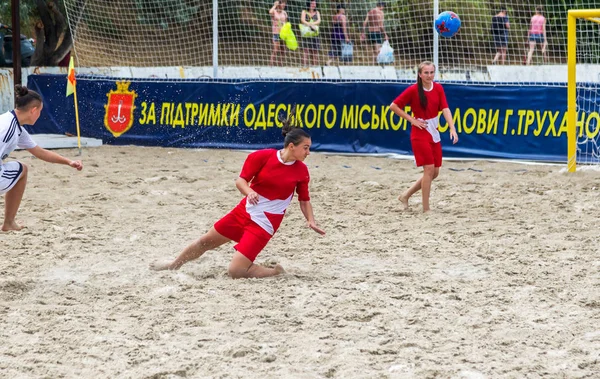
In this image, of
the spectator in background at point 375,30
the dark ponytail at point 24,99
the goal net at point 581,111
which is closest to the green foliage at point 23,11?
the spectator in background at point 375,30

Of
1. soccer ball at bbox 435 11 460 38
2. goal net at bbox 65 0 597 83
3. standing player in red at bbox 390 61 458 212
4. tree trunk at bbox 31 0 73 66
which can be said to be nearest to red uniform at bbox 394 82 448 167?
standing player in red at bbox 390 61 458 212

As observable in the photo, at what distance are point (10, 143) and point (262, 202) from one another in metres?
2.17

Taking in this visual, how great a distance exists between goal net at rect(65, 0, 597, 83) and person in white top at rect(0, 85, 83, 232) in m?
8.27

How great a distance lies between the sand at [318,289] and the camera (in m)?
4.36

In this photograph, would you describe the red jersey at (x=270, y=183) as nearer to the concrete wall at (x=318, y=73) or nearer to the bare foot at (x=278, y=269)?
the bare foot at (x=278, y=269)

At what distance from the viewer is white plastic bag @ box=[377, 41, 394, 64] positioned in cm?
1612

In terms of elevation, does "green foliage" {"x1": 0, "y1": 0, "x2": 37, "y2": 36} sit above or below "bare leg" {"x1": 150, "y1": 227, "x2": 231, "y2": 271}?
above

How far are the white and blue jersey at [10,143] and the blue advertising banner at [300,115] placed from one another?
22.8 feet

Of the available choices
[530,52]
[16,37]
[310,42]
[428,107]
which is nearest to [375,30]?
[310,42]

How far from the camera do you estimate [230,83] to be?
554 inches

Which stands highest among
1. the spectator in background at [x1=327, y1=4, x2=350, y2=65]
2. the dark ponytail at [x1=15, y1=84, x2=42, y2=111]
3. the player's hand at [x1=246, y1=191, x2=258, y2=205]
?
the spectator in background at [x1=327, y1=4, x2=350, y2=65]

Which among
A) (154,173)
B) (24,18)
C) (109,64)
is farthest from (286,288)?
(24,18)

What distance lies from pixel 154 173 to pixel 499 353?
7.51m

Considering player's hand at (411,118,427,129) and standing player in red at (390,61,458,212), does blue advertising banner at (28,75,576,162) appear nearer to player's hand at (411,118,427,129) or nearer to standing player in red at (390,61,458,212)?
standing player in red at (390,61,458,212)
